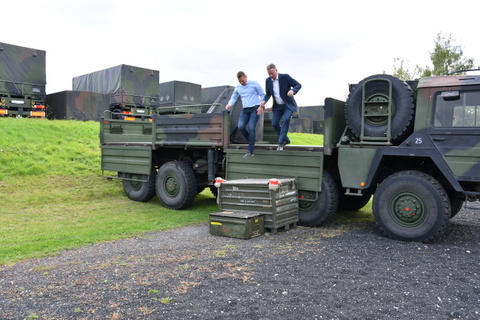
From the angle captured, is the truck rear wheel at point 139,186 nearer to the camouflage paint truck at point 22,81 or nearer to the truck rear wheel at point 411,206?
the truck rear wheel at point 411,206

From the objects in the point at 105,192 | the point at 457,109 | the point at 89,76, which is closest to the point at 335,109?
the point at 457,109

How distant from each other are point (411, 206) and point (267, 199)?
226cm

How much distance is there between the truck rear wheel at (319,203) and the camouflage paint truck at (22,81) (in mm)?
14458

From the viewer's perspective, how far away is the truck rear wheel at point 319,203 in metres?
7.64

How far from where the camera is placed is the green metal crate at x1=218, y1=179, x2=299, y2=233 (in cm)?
720

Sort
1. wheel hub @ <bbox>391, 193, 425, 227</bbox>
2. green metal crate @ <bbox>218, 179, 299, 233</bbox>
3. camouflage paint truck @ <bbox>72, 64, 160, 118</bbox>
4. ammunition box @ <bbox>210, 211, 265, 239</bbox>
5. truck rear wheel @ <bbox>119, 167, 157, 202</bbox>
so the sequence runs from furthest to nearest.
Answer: camouflage paint truck @ <bbox>72, 64, 160, 118</bbox>
truck rear wheel @ <bbox>119, 167, 157, 202</bbox>
green metal crate @ <bbox>218, 179, 299, 233</bbox>
ammunition box @ <bbox>210, 211, 265, 239</bbox>
wheel hub @ <bbox>391, 193, 425, 227</bbox>

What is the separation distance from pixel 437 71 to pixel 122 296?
84.4 ft

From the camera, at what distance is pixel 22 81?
59.4 ft

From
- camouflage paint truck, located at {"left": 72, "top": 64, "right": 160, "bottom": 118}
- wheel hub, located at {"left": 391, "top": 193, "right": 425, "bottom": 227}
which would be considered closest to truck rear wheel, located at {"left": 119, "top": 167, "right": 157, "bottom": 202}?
wheel hub, located at {"left": 391, "top": 193, "right": 425, "bottom": 227}

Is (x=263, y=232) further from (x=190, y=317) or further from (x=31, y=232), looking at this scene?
(x=31, y=232)

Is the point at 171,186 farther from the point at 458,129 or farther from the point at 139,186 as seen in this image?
the point at 458,129

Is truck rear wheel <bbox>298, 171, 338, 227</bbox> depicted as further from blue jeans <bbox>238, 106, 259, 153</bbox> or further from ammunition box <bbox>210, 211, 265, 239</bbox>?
blue jeans <bbox>238, 106, 259, 153</bbox>

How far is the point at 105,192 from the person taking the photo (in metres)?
11.9

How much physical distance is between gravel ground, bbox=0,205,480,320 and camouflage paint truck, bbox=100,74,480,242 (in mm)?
696
